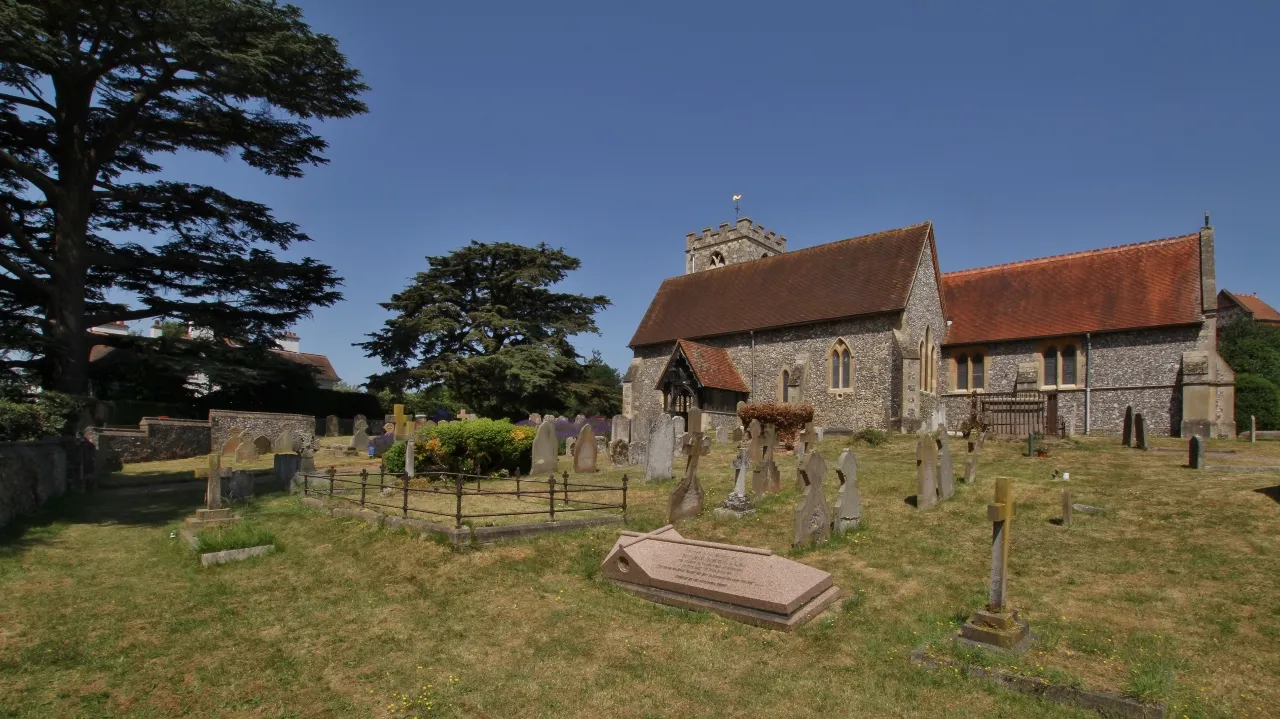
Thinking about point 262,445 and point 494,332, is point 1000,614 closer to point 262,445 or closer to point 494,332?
point 262,445

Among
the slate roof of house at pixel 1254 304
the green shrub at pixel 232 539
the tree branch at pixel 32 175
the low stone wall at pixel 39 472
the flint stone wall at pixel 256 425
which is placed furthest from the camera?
the slate roof of house at pixel 1254 304

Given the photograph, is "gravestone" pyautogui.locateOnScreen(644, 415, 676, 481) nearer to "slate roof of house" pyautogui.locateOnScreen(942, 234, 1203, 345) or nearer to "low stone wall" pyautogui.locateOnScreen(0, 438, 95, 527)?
"low stone wall" pyautogui.locateOnScreen(0, 438, 95, 527)

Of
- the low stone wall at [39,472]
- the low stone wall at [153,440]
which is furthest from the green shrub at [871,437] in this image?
the low stone wall at [153,440]

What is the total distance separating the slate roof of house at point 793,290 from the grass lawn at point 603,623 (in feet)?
51.9

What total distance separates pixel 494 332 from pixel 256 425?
48.9 feet

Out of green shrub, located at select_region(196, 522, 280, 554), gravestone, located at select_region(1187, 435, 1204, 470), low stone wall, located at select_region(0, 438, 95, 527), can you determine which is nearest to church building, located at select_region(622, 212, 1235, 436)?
gravestone, located at select_region(1187, 435, 1204, 470)

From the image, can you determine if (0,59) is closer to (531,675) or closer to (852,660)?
(531,675)

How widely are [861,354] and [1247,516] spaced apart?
16338 mm

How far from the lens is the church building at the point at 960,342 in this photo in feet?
76.0

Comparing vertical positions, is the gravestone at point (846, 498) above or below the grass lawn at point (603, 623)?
above

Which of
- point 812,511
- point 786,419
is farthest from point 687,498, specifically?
point 786,419

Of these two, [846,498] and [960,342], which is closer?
[846,498]

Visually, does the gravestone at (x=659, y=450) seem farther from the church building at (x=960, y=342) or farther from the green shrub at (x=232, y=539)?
the green shrub at (x=232, y=539)

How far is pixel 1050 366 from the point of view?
1017 inches
